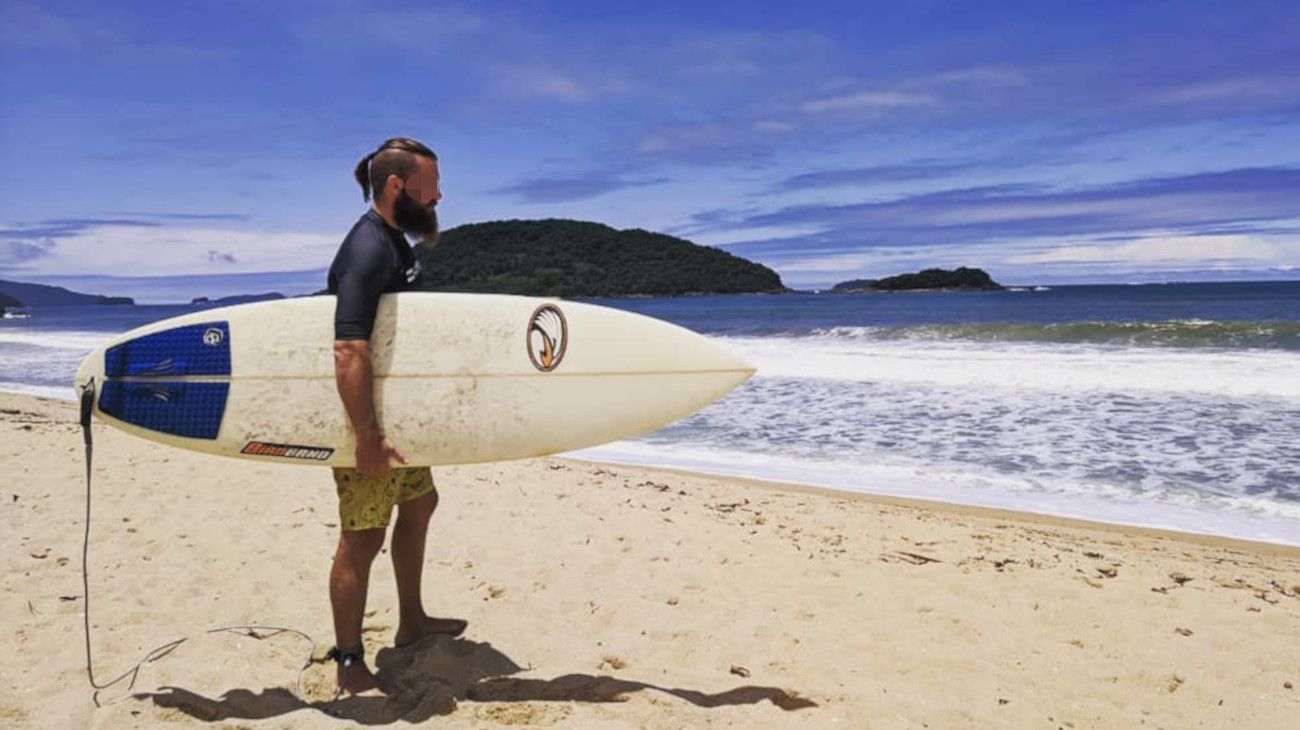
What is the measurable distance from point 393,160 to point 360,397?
0.74m

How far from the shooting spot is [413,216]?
2.55 meters

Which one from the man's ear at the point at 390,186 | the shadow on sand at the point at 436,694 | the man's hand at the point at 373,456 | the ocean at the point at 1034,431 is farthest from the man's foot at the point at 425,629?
the ocean at the point at 1034,431

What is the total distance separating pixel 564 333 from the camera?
9.68 ft

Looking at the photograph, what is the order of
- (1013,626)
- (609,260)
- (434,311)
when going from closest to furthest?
(434,311)
(1013,626)
(609,260)

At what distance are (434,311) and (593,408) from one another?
654 millimetres

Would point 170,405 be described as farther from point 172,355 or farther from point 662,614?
point 662,614

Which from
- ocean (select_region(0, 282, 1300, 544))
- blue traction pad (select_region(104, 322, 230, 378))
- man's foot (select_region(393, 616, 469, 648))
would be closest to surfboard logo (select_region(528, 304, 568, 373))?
blue traction pad (select_region(104, 322, 230, 378))

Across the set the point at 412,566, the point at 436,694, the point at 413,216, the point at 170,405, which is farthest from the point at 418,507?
the point at 413,216

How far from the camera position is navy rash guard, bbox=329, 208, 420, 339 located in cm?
233

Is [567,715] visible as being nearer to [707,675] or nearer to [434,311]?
[707,675]

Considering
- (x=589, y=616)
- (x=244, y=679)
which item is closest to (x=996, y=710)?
(x=589, y=616)

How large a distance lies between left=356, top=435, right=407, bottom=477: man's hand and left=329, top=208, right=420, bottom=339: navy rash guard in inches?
12.5

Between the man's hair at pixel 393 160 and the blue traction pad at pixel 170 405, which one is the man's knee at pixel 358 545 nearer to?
the blue traction pad at pixel 170 405

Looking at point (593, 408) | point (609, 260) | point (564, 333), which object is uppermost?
point (609, 260)
